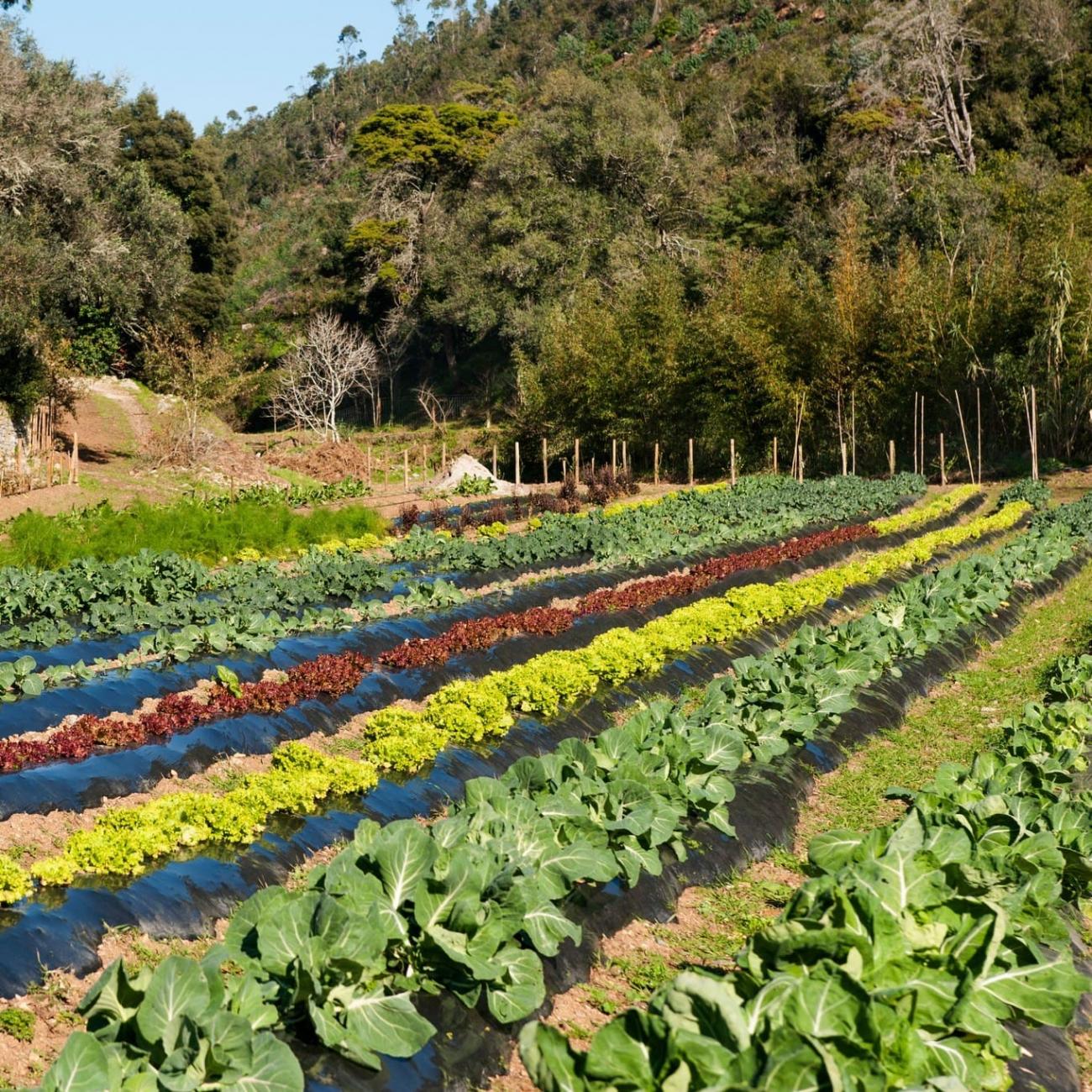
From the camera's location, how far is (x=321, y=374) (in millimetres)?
45844

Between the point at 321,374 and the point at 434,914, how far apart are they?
1696 inches

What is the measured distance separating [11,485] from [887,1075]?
22689mm

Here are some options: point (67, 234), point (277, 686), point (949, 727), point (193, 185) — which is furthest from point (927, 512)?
point (193, 185)

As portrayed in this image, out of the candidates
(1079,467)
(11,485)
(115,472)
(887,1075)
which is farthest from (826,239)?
(887,1075)

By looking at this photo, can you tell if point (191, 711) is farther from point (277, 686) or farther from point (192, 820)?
point (192, 820)

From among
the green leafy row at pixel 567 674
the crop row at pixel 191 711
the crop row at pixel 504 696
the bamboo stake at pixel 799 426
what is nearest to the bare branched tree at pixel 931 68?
the bamboo stake at pixel 799 426

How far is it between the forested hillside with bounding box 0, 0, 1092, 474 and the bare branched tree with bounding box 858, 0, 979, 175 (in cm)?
20

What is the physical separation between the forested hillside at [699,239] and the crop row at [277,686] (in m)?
20.2

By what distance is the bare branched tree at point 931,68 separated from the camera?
4578cm

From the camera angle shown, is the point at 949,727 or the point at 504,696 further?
the point at 949,727

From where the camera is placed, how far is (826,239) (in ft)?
142

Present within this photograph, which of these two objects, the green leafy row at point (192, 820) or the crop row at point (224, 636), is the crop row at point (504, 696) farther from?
the crop row at point (224, 636)

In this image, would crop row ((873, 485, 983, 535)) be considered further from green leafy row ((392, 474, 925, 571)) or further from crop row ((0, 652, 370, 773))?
crop row ((0, 652, 370, 773))

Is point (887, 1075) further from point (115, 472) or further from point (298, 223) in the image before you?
point (298, 223)
